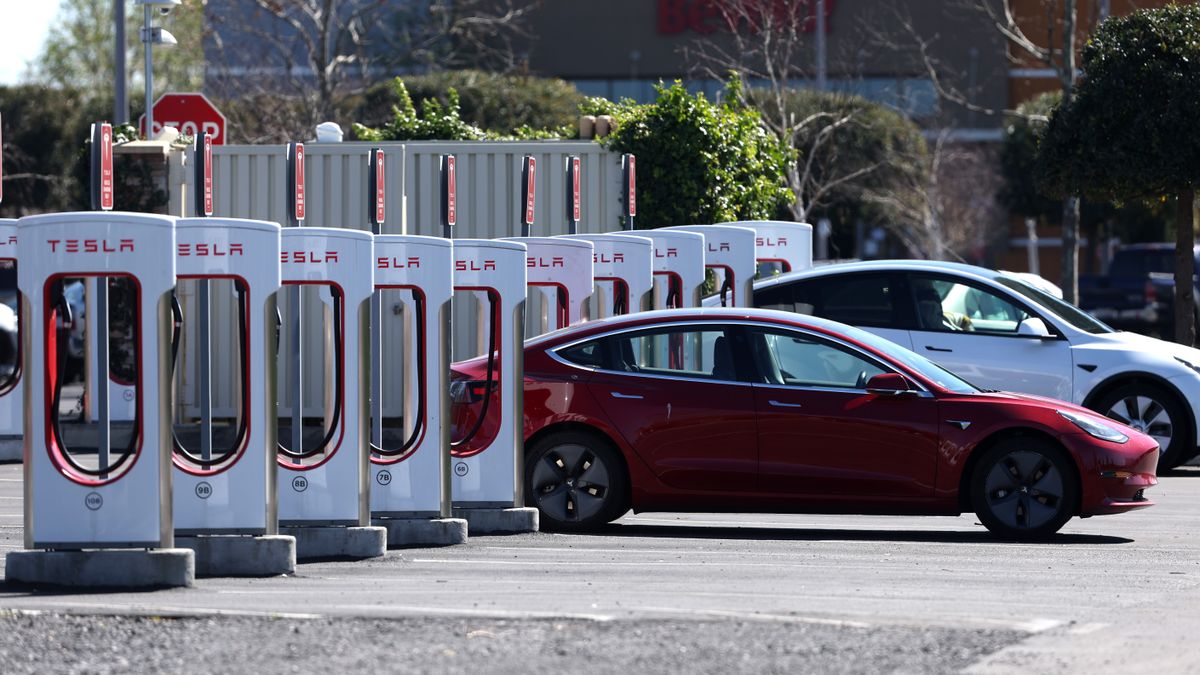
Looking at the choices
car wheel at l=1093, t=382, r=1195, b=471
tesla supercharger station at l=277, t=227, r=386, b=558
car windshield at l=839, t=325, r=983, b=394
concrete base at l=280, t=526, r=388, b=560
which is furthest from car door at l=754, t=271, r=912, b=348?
concrete base at l=280, t=526, r=388, b=560

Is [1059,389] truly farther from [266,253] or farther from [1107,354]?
[266,253]

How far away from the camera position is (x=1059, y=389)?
1603 centimetres

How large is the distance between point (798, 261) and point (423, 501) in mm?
7935

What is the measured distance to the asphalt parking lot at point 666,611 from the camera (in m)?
7.48

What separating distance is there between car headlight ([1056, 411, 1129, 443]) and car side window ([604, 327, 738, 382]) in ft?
6.70

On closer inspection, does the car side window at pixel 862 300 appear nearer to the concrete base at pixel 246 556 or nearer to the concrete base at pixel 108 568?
the concrete base at pixel 246 556

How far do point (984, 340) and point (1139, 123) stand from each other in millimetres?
5362

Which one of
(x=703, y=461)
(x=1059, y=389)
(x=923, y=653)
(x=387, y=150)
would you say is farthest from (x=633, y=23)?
(x=923, y=653)

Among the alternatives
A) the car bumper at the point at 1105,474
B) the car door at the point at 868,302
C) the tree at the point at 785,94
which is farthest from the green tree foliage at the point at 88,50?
the car bumper at the point at 1105,474

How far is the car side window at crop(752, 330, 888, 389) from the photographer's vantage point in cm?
1212

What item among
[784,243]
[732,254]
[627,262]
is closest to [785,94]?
[784,243]

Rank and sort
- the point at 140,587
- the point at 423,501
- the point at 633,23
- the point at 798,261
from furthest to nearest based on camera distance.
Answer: the point at 633,23 → the point at 798,261 → the point at 423,501 → the point at 140,587

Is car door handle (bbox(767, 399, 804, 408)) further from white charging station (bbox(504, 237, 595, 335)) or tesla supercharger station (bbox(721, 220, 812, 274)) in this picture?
tesla supercharger station (bbox(721, 220, 812, 274))

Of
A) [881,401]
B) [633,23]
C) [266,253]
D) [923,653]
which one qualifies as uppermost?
[633,23]
